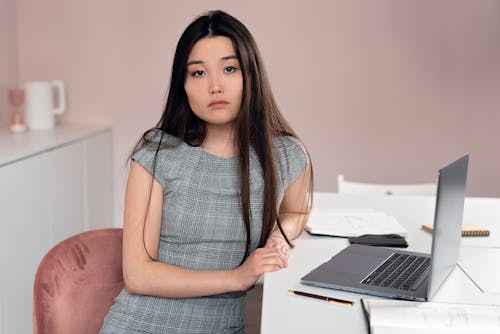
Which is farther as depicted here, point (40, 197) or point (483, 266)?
point (40, 197)

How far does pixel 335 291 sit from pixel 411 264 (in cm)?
22

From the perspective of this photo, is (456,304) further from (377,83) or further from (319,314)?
(377,83)

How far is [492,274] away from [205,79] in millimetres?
688

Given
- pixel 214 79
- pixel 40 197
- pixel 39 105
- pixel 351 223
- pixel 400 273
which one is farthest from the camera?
pixel 39 105

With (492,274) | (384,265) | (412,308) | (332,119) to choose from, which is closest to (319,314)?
(412,308)

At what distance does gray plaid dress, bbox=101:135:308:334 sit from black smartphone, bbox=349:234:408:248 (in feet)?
0.82

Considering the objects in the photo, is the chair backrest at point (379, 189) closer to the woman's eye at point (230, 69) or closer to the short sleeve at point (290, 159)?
the short sleeve at point (290, 159)

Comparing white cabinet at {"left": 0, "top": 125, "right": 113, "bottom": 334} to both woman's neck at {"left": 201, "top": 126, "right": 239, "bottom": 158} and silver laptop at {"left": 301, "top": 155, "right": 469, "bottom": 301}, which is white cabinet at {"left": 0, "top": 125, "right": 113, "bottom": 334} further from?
silver laptop at {"left": 301, "top": 155, "right": 469, "bottom": 301}

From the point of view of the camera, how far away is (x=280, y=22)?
326 cm

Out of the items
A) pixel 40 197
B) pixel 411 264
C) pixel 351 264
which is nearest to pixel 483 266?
A: pixel 411 264

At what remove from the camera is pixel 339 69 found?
3281 millimetres

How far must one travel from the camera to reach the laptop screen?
1.15 m

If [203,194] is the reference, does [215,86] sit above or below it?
above

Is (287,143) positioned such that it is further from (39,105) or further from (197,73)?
(39,105)
